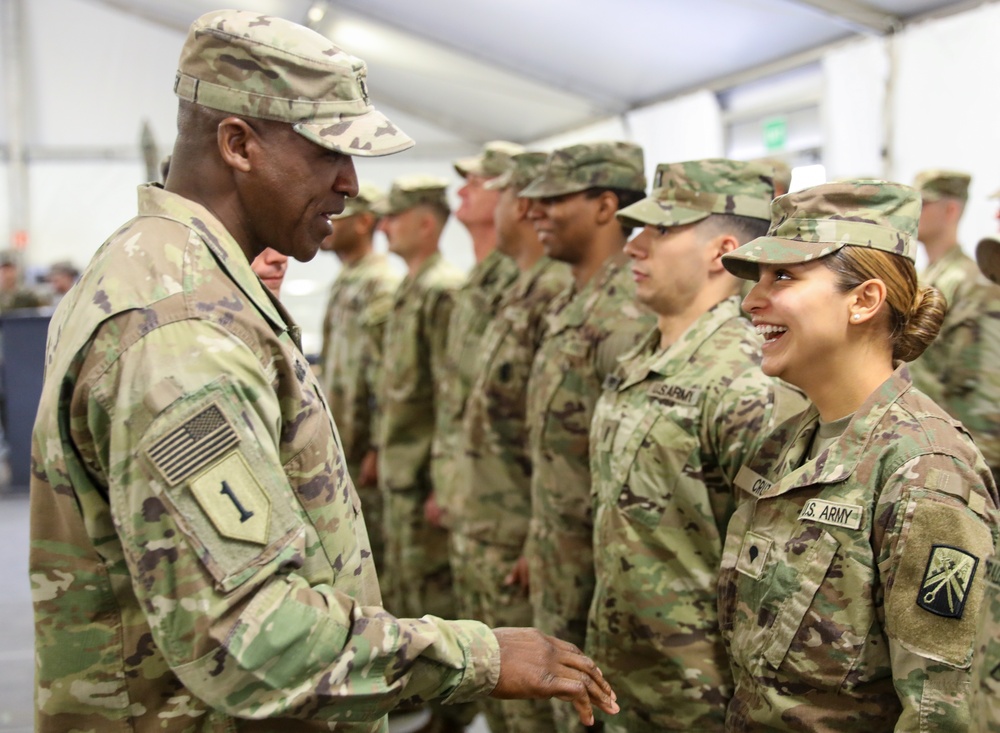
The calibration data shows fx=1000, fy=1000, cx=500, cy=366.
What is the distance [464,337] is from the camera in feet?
12.3

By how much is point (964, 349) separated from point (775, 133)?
7.69 feet

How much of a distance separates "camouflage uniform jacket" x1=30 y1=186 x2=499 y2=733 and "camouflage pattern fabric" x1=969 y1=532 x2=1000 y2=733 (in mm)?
615

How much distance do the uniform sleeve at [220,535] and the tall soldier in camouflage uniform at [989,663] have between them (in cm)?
69

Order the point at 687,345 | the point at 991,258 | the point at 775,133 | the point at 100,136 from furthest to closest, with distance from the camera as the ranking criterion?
the point at 100,136
the point at 775,133
the point at 991,258
the point at 687,345

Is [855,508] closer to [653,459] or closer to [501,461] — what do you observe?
[653,459]

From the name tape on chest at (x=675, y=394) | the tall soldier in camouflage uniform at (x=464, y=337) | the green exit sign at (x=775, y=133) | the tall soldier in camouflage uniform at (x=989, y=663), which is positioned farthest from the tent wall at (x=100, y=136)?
the tall soldier in camouflage uniform at (x=989, y=663)

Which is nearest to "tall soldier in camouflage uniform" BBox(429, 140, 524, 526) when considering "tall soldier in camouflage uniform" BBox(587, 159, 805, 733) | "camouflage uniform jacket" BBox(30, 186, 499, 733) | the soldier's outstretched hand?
"tall soldier in camouflage uniform" BBox(587, 159, 805, 733)

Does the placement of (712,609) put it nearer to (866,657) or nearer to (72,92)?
(866,657)

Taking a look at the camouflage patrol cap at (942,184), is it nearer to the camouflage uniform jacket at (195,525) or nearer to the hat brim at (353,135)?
the hat brim at (353,135)

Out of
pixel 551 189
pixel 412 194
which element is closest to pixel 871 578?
pixel 551 189

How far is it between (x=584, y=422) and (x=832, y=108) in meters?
2.79

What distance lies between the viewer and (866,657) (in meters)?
1.51

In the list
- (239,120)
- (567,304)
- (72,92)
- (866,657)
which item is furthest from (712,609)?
(72,92)

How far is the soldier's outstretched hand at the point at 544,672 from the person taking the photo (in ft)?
4.58
